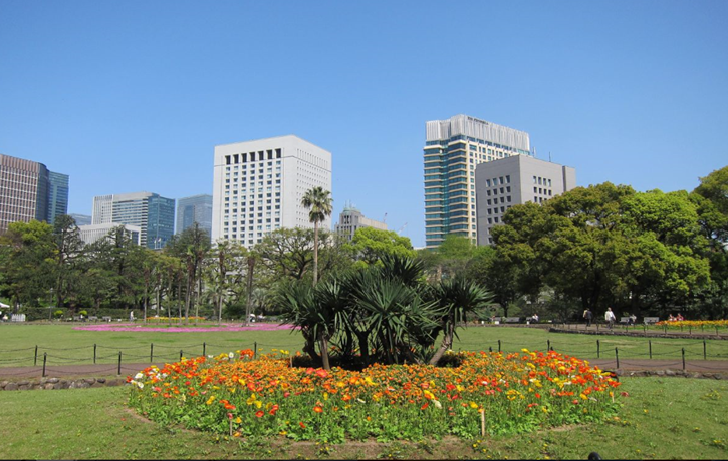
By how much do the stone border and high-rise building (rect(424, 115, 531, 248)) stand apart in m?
131

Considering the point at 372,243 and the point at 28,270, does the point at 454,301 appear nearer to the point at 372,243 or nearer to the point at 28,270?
the point at 372,243

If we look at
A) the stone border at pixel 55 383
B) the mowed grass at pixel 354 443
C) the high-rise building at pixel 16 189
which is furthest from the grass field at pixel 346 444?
the high-rise building at pixel 16 189

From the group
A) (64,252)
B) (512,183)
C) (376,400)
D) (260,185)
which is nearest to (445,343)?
(376,400)

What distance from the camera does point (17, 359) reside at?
18.6 metres

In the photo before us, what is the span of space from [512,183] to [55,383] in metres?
113

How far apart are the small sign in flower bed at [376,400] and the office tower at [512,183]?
351 feet

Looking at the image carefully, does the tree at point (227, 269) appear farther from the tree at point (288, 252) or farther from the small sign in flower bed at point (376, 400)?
the small sign in flower bed at point (376, 400)

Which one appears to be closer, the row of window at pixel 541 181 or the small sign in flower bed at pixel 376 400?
the small sign in flower bed at pixel 376 400

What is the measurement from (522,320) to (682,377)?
41.2 m

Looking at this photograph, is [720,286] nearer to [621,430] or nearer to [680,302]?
[680,302]

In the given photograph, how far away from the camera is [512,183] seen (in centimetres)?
11700

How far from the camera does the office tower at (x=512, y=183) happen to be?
381ft

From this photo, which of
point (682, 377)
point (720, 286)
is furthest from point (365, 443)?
point (720, 286)

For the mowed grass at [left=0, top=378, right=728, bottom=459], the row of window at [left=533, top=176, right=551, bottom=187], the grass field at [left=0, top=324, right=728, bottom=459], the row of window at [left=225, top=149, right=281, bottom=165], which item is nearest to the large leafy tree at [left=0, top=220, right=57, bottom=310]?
the grass field at [left=0, top=324, right=728, bottom=459]
